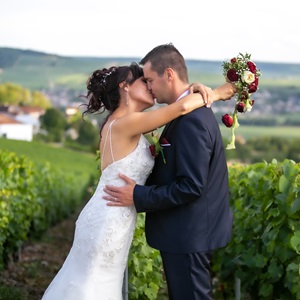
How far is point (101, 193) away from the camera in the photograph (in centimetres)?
539

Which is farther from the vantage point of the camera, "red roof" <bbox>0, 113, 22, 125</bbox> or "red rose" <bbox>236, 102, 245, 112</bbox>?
"red roof" <bbox>0, 113, 22, 125</bbox>

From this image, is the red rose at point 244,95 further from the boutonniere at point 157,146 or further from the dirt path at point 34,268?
the dirt path at point 34,268

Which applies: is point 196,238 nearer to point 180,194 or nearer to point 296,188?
point 180,194

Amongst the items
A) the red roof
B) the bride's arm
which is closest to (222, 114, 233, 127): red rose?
the bride's arm

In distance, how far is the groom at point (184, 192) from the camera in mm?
4855

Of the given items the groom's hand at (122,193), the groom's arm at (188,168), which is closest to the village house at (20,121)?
the groom's hand at (122,193)

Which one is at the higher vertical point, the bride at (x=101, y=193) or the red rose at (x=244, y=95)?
the red rose at (x=244, y=95)

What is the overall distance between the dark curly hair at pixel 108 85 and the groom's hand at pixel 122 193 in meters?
0.55

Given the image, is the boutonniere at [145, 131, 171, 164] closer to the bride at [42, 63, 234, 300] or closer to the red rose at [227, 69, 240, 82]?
the bride at [42, 63, 234, 300]

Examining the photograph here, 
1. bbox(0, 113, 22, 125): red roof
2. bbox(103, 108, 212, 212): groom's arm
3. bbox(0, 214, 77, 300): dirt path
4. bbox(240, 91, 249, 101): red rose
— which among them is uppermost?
bbox(240, 91, 249, 101): red rose

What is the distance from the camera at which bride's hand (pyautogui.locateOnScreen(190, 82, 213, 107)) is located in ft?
16.4

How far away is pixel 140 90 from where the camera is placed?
5.36m

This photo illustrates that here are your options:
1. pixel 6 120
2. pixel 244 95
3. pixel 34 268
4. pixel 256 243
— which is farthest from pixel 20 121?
pixel 244 95

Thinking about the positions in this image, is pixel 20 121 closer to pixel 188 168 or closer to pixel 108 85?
pixel 108 85
